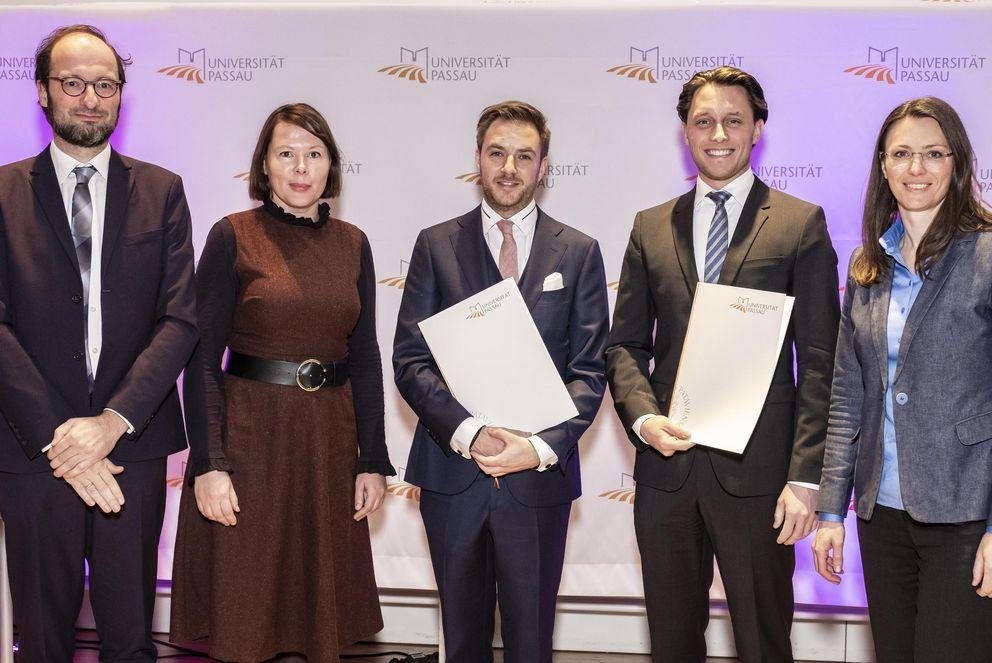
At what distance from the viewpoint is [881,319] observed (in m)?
2.43

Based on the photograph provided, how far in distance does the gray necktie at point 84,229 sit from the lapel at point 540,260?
47.9 inches

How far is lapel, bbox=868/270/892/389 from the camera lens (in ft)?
7.92

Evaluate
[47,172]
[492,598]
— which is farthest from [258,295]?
[492,598]

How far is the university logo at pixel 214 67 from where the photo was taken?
422 cm

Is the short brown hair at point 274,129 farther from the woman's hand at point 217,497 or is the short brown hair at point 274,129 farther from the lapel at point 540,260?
the woman's hand at point 217,497

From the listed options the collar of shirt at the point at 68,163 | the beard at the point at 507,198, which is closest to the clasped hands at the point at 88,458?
the collar of shirt at the point at 68,163

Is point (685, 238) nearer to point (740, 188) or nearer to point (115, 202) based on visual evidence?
point (740, 188)

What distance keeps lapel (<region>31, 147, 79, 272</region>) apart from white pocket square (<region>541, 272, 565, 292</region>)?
1.31 meters

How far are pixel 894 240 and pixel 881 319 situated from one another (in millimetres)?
225

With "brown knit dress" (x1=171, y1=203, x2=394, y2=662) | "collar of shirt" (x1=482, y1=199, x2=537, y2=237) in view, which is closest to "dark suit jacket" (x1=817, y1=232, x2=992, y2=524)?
"collar of shirt" (x1=482, y1=199, x2=537, y2=237)

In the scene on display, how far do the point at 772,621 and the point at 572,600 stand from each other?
1.73 meters

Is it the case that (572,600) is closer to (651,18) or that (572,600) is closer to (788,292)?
(788,292)

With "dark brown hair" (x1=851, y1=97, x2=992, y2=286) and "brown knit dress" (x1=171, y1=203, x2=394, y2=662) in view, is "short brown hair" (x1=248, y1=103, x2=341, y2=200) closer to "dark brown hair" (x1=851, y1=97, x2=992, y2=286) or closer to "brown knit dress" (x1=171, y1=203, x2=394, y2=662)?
"brown knit dress" (x1=171, y1=203, x2=394, y2=662)

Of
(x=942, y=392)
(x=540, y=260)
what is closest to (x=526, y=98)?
(x=540, y=260)
